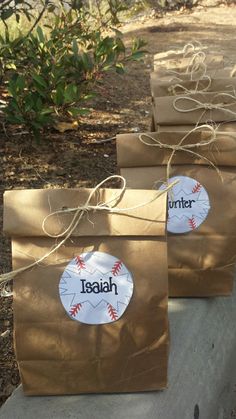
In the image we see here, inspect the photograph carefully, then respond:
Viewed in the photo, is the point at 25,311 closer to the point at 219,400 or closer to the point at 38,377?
the point at 38,377

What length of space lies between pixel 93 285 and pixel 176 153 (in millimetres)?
695

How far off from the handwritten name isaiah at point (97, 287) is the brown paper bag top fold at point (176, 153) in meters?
0.57

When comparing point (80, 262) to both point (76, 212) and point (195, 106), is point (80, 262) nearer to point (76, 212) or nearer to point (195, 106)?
point (76, 212)

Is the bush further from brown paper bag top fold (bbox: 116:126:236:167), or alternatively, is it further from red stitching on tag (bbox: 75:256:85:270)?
red stitching on tag (bbox: 75:256:85:270)

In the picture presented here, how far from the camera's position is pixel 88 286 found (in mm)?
1977

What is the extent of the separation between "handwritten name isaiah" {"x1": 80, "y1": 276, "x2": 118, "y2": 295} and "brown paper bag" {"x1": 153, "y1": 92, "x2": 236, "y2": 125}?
100cm

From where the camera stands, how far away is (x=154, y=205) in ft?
6.40

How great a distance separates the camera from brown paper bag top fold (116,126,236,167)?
2.40 metres

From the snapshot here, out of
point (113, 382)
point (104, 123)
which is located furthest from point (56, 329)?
point (104, 123)

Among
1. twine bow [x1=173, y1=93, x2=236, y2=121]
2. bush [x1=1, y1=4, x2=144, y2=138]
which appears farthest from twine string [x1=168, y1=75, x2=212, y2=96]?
bush [x1=1, y1=4, x2=144, y2=138]

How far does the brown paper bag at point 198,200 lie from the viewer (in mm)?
2428

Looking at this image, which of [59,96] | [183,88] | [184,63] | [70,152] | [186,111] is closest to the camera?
[186,111]

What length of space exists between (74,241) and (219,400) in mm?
924

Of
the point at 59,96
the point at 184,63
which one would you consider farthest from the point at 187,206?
the point at 59,96
